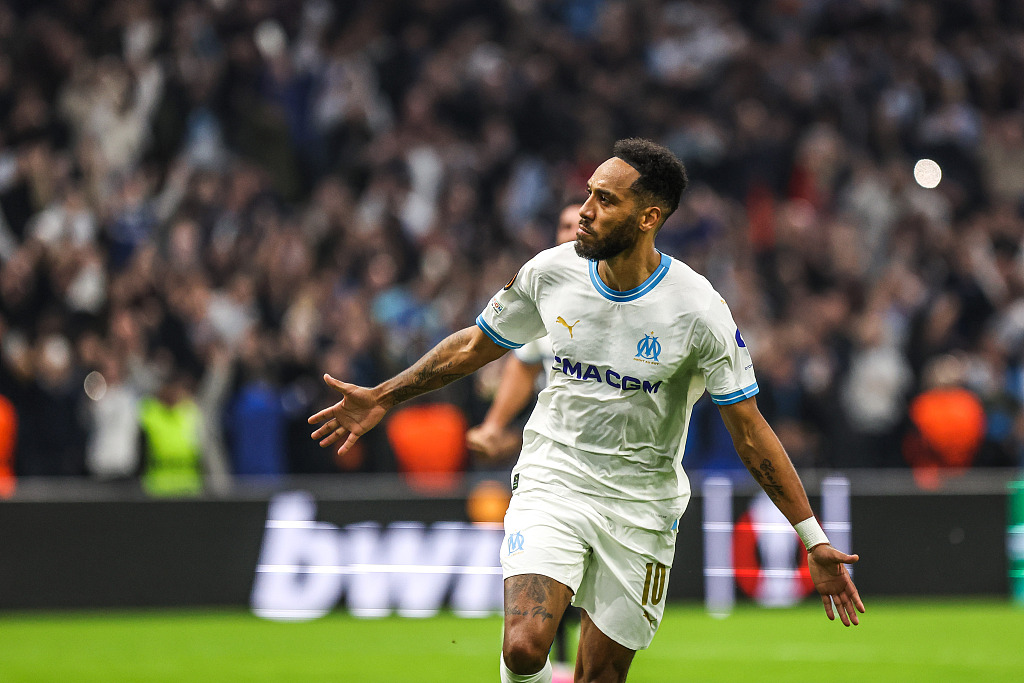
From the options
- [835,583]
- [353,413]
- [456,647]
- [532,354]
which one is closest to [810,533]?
[835,583]

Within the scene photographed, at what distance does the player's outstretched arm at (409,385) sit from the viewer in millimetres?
5523

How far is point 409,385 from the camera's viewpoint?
5.57 metres

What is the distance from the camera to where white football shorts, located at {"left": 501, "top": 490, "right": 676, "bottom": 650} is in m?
5.12

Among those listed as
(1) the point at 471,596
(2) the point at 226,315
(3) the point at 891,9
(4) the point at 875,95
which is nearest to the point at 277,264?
(2) the point at 226,315

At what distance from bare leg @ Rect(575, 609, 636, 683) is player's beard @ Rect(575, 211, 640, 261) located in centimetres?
138

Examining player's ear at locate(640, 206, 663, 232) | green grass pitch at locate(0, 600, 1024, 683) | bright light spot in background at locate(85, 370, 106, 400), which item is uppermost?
player's ear at locate(640, 206, 663, 232)

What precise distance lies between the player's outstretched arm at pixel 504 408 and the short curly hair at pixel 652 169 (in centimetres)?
188

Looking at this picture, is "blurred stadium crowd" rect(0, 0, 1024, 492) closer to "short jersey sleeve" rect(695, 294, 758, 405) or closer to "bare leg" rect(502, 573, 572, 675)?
"short jersey sleeve" rect(695, 294, 758, 405)

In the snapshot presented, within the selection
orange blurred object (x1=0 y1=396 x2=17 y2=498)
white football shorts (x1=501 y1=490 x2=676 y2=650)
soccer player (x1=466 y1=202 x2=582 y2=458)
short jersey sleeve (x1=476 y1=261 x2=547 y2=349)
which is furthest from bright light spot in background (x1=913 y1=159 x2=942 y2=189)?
white football shorts (x1=501 y1=490 x2=676 y2=650)

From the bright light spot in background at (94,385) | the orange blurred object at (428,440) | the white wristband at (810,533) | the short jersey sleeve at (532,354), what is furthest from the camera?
the orange blurred object at (428,440)

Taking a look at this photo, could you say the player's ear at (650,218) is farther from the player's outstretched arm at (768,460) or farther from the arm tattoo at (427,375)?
the arm tattoo at (427,375)

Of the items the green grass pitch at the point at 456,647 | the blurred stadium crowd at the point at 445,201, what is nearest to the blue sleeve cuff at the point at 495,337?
the green grass pitch at the point at 456,647

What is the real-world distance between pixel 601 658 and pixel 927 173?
1376cm

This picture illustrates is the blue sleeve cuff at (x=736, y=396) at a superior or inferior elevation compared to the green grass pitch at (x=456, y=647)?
superior
